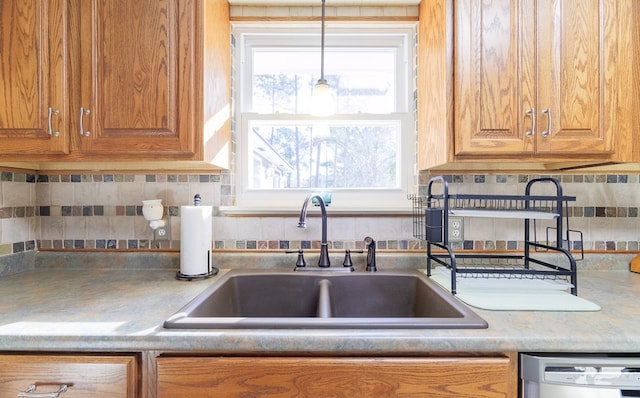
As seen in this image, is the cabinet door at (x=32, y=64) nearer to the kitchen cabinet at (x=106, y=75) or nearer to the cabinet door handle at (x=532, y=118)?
the kitchen cabinet at (x=106, y=75)

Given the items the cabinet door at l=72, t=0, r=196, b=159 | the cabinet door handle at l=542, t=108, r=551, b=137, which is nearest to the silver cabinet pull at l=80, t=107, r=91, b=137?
the cabinet door at l=72, t=0, r=196, b=159

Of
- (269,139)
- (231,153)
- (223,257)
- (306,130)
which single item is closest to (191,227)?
(223,257)

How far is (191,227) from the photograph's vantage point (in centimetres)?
124

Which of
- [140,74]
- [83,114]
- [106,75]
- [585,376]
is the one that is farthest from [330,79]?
[585,376]

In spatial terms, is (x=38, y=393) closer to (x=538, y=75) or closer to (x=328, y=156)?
(x=328, y=156)

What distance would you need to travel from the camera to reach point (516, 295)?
3.40 feet

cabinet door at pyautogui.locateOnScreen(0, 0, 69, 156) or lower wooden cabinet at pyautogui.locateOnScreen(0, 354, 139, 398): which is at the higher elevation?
cabinet door at pyautogui.locateOnScreen(0, 0, 69, 156)

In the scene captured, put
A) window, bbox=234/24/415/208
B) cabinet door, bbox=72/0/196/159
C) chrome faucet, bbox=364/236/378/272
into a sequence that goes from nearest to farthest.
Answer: cabinet door, bbox=72/0/196/159 → chrome faucet, bbox=364/236/378/272 → window, bbox=234/24/415/208

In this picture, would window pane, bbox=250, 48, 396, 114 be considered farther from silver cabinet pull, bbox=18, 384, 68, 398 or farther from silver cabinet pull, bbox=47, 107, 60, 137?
silver cabinet pull, bbox=18, 384, 68, 398

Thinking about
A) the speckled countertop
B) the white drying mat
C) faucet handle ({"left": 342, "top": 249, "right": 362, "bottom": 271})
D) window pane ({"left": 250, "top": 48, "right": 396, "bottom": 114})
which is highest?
window pane ({"left": 250, "top": 48, "right": 396, "bottom": 114})

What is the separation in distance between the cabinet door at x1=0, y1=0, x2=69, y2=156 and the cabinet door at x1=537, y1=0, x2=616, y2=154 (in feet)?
A: 5.68

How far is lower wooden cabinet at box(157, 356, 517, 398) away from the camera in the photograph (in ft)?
2.45

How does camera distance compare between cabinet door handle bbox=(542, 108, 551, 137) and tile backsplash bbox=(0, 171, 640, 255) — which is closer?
cabinet door handle bbox=(542, 108, 551, 137)

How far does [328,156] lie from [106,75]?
0.97m
